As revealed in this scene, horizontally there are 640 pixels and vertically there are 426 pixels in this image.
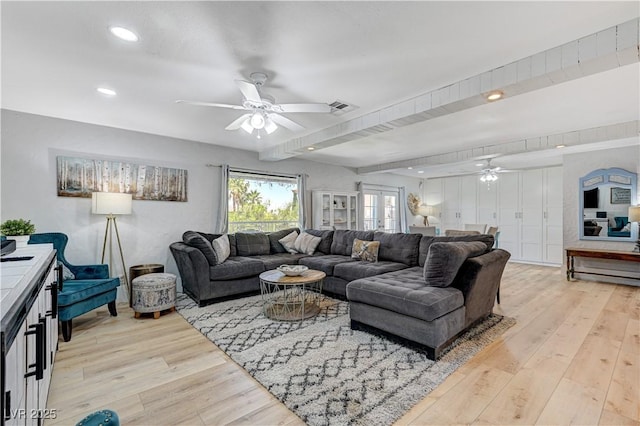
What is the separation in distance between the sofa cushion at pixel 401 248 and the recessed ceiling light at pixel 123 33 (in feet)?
→ 12.7

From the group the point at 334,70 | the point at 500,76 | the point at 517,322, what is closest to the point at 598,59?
the point at 500,76

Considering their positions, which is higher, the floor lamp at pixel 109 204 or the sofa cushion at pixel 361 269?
the floor lamp at pixel 109 204

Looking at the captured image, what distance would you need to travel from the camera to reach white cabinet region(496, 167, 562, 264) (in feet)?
22.9

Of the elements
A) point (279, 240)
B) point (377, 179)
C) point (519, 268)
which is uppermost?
point (377, 179)

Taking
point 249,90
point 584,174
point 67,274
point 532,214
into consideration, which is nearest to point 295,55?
point 249,90

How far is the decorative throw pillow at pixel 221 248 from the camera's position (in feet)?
14.1

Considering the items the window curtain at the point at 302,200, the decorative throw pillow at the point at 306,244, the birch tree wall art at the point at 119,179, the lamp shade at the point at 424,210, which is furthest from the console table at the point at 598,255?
the birch tree wall art at the point at 119,179

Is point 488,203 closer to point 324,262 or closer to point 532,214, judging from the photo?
point 532,214

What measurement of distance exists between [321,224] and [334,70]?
4294mm

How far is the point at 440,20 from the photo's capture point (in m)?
1.88

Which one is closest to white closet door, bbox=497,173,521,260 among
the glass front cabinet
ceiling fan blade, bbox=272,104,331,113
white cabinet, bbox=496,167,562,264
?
white cabinet, bbox=496,167,562,264

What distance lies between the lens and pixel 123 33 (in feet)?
6.60

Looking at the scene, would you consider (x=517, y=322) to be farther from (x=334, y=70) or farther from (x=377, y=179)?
(x=377, y=179)

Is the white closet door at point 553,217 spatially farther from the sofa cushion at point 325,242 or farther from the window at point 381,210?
the sofa cushion at point 325,242
